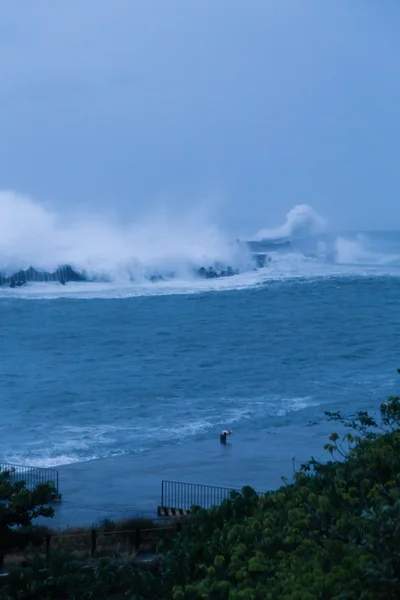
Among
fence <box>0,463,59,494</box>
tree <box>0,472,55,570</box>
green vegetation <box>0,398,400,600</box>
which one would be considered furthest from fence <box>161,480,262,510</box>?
green vegetation <box>0,398,400,600</box>

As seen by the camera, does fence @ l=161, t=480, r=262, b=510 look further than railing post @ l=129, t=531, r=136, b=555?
Yes

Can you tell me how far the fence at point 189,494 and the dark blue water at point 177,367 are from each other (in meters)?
4.08

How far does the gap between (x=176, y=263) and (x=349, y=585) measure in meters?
103

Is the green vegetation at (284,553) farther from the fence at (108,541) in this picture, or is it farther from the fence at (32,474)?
the fence at (32,474)

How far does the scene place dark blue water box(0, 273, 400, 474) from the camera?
29516 mm

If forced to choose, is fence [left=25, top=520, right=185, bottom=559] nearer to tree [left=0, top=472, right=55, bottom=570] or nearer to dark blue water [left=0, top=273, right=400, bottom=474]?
tree [left=0, top=472, right=55, bottom=570]

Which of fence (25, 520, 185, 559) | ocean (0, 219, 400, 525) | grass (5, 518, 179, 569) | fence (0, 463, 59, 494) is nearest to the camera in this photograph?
grass (5, 518, 179, 569)

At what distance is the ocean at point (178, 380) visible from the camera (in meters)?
24.4

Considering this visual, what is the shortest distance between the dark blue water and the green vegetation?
15554 mm

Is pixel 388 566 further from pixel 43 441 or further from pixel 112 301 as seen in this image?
pixel 112 301

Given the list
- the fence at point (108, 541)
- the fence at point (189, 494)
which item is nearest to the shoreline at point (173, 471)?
the fence at point (189, 494)

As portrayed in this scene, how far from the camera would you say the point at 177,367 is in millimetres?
44719

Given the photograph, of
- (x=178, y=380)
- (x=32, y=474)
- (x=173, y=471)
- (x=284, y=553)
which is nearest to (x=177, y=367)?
(x=178, y=380)

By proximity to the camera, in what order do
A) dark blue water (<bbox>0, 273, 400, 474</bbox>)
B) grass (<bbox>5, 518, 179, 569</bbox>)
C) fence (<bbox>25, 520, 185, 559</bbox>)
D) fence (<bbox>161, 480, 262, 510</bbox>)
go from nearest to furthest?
1. grass (<bbox>5, 518, 179, 569</bbox>)
2. fence (<bbox>25, 520, 185, 559</bbox>)
3. fence (<bbox>161, 480, 262, 510</bbox>)
4. dark blue water (<bbox>0, 273, 400, 474</bbox>)
